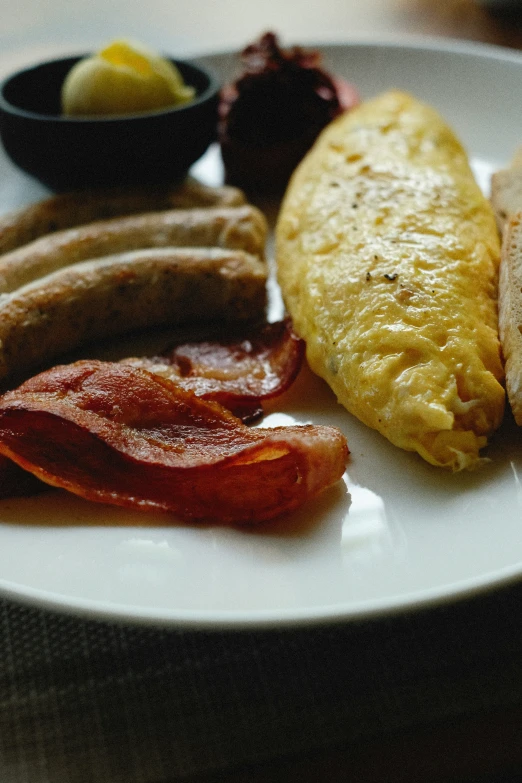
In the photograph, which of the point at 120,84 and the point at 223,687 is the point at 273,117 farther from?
the point at 223,687

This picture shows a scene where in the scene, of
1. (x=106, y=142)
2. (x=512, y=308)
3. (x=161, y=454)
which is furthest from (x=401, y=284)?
(x=106, y=142)

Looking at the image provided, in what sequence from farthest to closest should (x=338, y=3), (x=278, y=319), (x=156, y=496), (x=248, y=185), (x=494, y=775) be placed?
(x=338, y=3)
(x=248, y=185)
(x=278, y=319)
(x=156, y=496)
(x=494, y=775)

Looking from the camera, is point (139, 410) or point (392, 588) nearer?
point (392, 588)

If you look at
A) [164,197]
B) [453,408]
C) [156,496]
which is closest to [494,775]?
[453,408]

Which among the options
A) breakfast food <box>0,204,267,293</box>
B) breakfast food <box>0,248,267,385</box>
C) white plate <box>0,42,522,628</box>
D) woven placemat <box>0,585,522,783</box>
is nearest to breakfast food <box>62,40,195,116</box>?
breakfast food <box>0,204,267,293</box>

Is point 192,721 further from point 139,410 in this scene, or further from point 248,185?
point 248,185

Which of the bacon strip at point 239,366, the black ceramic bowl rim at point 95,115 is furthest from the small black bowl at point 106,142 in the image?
the bacon strip at point 239,366
